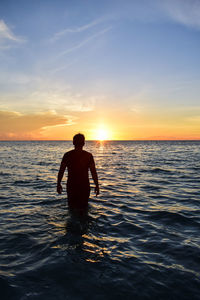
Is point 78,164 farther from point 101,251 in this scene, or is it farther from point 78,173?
point 101,251

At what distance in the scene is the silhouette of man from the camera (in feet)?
22.1

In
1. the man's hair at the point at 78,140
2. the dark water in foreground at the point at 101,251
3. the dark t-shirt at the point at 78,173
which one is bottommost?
the dark water in foreground at the point at 101,251

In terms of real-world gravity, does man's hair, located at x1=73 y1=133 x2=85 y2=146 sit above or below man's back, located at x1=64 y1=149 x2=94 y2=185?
above

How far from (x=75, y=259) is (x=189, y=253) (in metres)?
2.58

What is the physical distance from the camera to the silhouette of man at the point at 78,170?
22.1 ft

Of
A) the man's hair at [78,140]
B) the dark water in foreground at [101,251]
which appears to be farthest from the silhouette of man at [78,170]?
the dark water in foreground at [101,251]

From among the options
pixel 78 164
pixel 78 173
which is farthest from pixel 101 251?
pixel 78 164

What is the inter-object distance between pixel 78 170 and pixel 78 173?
106 millimetres

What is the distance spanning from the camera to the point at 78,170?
6832 mm

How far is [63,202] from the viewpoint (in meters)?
8.95

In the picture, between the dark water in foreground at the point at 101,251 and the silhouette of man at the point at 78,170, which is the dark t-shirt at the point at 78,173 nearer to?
the silhouette of man at the point at 78,170

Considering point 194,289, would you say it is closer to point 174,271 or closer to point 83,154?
point 174,271

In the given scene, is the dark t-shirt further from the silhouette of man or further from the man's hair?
the man's hair

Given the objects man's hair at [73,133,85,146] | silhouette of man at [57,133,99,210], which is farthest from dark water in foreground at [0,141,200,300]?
man's hair at [73,133,85,146]
